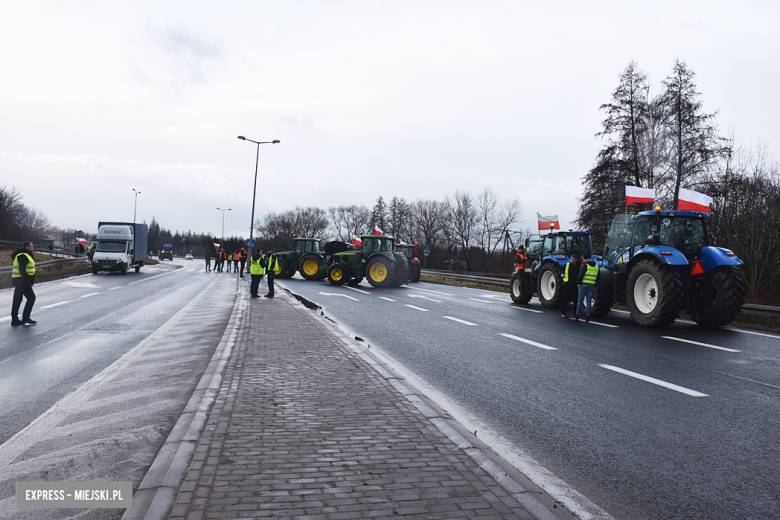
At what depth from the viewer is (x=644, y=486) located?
3609mm

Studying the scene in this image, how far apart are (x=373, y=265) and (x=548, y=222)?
9733 mm

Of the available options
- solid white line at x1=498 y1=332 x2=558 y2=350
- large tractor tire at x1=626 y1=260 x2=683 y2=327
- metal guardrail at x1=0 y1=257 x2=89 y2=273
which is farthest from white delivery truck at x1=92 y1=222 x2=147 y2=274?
large tractor tire at x1=626 y1=260 x2=683 y2=327

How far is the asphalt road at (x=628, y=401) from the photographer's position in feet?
11.8

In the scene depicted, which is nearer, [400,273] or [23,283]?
[23,283]

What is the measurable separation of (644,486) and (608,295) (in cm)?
1007

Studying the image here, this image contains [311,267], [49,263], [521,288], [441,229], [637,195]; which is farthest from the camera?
[441,229]

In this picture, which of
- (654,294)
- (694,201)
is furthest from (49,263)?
(694,201)

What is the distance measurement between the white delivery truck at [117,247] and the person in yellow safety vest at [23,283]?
2024cm

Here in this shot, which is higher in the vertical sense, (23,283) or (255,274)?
(255,274)

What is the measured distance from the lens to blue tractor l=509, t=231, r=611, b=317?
1532 cm

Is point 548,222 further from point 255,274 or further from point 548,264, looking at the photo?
point 255,274

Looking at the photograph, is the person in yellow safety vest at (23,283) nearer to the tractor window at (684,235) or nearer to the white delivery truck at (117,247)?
the tractor window at (684,235)

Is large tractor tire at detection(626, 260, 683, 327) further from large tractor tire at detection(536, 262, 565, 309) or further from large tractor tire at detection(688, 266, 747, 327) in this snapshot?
large tractor tire at detection(536, 262, 565, 309)

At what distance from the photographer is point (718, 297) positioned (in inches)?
428
